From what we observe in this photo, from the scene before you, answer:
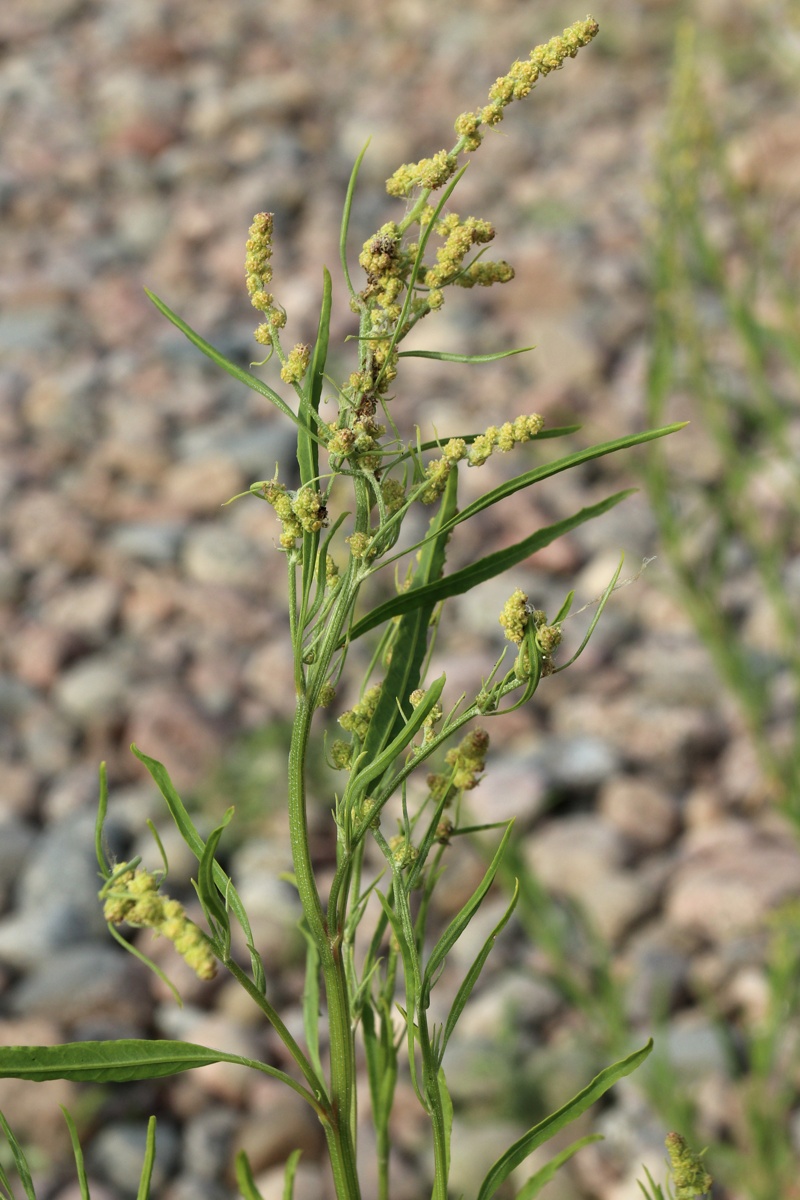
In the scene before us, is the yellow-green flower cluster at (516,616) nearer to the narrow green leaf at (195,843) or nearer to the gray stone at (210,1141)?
the narrow green leaf at (195,843)

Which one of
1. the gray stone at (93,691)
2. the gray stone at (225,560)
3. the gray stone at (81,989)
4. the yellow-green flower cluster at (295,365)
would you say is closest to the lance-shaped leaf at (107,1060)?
the yellow-green flower cluster at (295,365)

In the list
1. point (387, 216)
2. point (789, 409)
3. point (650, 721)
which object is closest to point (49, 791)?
point (650, 721)

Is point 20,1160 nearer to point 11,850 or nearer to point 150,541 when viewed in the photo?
point 11,850

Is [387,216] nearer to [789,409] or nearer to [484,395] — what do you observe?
[484,395]

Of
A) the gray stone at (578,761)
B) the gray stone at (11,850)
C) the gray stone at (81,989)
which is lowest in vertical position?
the gray stone at (81,989)

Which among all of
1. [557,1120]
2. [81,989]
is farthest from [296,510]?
[81,989]

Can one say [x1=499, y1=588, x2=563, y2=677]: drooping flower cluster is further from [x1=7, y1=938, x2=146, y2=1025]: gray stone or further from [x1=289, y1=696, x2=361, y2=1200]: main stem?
[x1=7, y1=938, x2=146, y2=1025]: gray stone

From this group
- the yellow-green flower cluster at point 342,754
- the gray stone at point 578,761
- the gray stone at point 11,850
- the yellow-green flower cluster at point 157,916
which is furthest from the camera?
the gray stone at point 578,761
